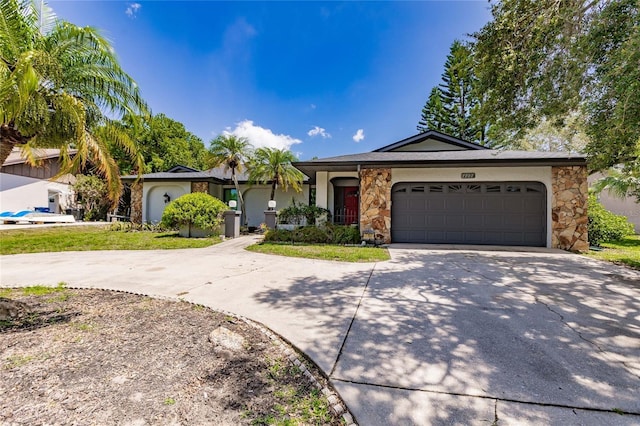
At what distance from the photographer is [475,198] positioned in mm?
10227

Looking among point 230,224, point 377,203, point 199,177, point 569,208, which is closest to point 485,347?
point 377,203

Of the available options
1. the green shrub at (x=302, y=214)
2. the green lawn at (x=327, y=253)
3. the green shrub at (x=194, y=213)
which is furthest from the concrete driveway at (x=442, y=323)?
the green shrub at (x=302, y=214)

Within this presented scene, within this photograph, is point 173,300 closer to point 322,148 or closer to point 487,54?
point 487,54

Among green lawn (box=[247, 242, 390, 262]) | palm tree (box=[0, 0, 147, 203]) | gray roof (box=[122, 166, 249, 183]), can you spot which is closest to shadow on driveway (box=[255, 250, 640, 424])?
green lawn (box=[247, 242, 390, 262])

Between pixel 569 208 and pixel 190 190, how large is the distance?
59.3 feet

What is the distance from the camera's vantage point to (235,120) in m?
20.3

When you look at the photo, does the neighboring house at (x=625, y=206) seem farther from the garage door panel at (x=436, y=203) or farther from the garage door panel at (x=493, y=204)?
the garage door panel at (x=436, y=203)

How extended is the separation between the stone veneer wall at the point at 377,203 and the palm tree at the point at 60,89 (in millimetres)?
7696

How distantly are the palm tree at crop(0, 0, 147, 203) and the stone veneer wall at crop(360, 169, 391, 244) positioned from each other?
25.2ft

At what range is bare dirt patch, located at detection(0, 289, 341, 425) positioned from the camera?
187 cm

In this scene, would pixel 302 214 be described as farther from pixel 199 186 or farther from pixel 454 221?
pixel 199 186

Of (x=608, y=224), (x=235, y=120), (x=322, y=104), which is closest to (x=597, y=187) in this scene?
(x=608, y=224)

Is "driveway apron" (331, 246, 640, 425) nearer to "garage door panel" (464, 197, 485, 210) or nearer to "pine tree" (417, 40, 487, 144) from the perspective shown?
"garage door panel" (464, 197, 485, 210)

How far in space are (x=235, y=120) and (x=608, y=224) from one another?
2167cm
